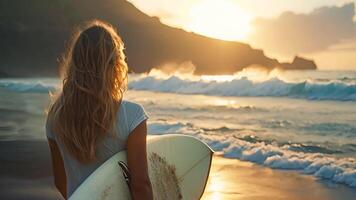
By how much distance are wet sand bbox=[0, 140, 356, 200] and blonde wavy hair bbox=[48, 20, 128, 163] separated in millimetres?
3667

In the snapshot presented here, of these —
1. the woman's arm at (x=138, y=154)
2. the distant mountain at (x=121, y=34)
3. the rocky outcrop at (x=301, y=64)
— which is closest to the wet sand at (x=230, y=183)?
the woman's arm at (x=138, y=154)

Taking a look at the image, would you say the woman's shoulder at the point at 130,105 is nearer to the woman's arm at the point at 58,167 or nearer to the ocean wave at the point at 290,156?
the woman's arm at the point at 58,167

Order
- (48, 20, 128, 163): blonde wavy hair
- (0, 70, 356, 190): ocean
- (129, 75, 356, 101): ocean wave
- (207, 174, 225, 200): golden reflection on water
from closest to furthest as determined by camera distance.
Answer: (48, 20, 128, 163): blonde wavy hair, (207, 174, 225, 200): golden reflection on water, (0, 70, 356, 190): ocean, (129, 75, 356, 101): ocean wave

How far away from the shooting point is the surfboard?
2523 millimetres

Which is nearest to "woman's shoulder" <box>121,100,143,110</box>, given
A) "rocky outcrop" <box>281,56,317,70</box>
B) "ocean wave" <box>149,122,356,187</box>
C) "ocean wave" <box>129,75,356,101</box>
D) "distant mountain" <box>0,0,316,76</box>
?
"ocean wave" <box>149,122,356,187</box>

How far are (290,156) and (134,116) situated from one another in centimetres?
608

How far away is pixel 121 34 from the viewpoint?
72375 millimetres

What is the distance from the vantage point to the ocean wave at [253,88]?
18.6m

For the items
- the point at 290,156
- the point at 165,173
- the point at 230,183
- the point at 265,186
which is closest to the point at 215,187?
the point at 230,183

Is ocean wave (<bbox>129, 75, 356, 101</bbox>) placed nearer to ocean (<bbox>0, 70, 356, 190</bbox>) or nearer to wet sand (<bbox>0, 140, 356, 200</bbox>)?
ocean (<bbox>0, 70, 356, 190</bbox>)

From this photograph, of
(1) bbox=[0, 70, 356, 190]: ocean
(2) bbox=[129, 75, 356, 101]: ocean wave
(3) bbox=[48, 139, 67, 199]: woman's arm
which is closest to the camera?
(3) bbox=[48, 139, 67, 199]: woman's arm

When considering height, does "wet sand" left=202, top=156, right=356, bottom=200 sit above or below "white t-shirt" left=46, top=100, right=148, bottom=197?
below

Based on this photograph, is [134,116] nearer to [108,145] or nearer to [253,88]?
[108,145]

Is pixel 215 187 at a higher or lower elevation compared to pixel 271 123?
higher
